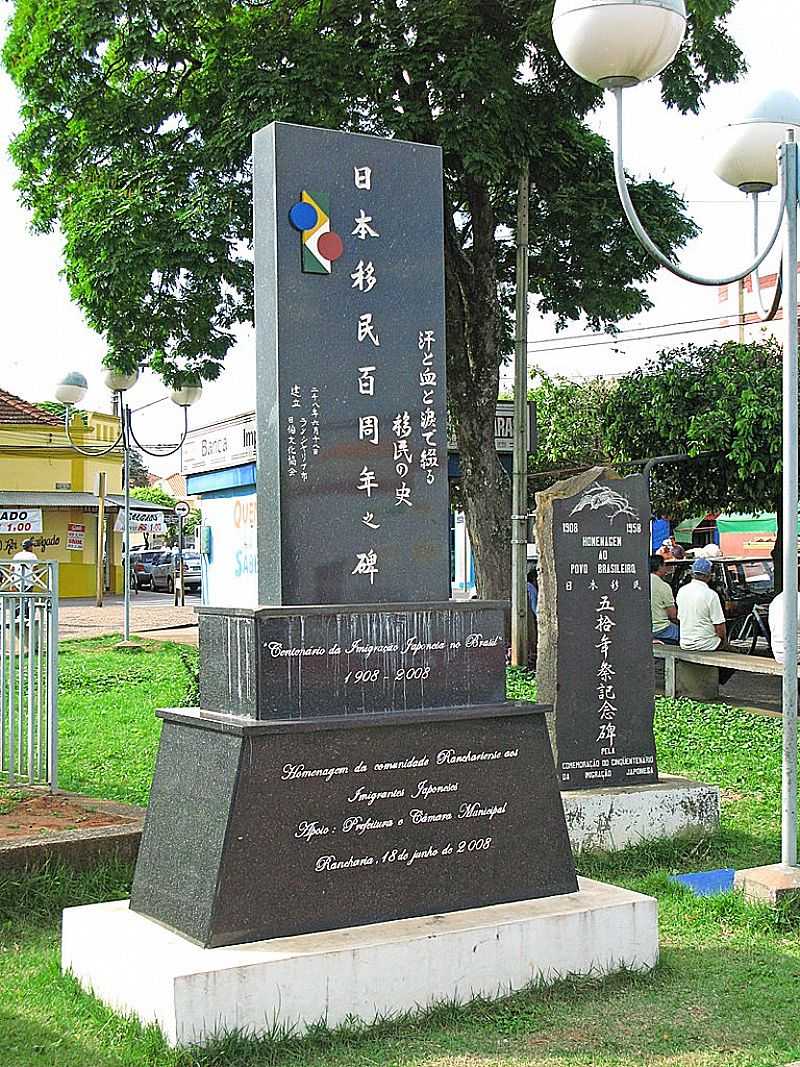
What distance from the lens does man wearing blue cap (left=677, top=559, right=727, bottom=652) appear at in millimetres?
12805

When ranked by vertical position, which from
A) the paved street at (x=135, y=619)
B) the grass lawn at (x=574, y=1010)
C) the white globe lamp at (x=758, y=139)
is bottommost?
the grass lawn at (x=574, y=1010)

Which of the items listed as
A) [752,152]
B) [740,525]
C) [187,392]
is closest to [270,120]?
[187,392]

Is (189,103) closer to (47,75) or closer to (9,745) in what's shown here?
(47,75)

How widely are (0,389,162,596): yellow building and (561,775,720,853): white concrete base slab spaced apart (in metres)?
32.3

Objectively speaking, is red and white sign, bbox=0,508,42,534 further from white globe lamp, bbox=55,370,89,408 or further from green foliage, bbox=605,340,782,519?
green foliage, bbox=605,340,782,519

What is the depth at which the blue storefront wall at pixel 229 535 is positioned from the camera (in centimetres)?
2209

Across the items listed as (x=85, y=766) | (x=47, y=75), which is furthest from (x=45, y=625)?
(x=47, y=75)

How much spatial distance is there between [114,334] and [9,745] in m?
8.29

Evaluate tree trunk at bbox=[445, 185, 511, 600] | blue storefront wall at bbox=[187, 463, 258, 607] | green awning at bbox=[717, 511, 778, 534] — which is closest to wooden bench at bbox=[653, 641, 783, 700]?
tree trunk at bbox=[445, 185, 511, 600]

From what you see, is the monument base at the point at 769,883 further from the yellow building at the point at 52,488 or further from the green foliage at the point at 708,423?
the yellow building at the point at 52,488

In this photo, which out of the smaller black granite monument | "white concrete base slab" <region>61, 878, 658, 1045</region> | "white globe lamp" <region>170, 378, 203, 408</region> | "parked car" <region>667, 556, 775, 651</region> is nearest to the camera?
"white concrete base slab" <region>61, 878, 658, 1045</region>

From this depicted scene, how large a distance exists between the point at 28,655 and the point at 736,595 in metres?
12.6

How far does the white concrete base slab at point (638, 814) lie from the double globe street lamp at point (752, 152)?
4.41ft

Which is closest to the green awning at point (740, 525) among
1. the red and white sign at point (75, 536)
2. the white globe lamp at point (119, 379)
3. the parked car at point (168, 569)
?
the white globe lamp at point (119, 379)
